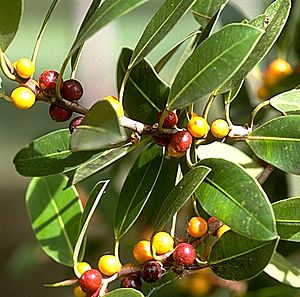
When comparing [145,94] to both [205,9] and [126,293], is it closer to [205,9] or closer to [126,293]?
[205,9]

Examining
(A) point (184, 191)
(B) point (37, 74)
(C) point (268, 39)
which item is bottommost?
(B) point (37, 74)

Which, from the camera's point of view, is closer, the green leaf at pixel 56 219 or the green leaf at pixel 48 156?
the green leaf at pixel 48 156

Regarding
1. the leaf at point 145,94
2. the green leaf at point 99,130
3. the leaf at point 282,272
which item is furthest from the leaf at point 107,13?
the leaf at point 282,272

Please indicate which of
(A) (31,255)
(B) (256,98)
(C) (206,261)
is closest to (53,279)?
(A) (31,255)

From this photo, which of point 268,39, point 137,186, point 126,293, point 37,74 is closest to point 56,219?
point 137,186

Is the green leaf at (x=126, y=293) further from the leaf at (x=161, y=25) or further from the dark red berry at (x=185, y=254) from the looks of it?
the leaf at (x=161, y=25)
